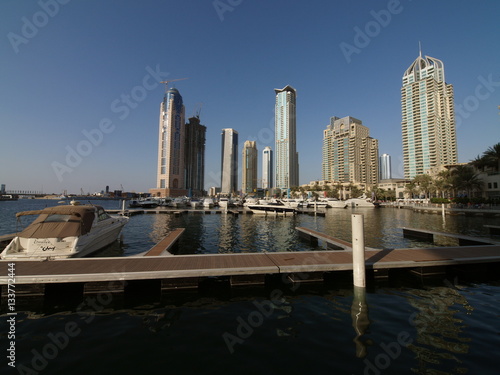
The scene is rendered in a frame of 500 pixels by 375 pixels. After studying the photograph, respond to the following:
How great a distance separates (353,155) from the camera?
183 metres

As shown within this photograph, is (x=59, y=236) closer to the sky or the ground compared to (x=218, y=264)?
closer to the sky

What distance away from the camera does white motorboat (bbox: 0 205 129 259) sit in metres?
10.8

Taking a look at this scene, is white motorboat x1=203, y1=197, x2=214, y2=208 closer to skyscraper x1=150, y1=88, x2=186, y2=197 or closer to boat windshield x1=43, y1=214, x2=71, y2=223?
boat windshield x1=43, y1=214, x2=71, y2=223

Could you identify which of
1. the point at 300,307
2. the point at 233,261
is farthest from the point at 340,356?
the point at 233,261

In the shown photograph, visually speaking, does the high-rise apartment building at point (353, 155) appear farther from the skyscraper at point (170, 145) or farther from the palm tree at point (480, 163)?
the skyscraper at point (170, 145)

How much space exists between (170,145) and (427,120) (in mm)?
182065

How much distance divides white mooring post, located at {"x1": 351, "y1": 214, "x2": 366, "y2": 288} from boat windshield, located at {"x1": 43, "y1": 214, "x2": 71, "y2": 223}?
14.8m

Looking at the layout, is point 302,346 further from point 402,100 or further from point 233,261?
point 402,100

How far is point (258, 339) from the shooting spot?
6.12m

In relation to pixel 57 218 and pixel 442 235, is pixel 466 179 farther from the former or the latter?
pixel 57 218

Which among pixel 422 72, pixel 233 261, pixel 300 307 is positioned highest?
pixel 422 72

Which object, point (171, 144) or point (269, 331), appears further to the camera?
point (171, 144)

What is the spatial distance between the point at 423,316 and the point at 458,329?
86 centimetres

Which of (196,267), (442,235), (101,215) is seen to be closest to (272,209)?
(442,235)
